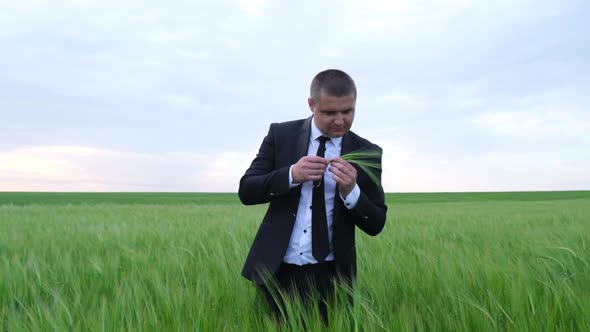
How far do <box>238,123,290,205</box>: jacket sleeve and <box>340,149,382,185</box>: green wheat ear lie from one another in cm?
30

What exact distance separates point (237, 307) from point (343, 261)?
1.82ft

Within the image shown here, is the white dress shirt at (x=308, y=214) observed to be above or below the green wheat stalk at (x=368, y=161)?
below

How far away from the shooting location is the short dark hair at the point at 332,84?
1886 mm

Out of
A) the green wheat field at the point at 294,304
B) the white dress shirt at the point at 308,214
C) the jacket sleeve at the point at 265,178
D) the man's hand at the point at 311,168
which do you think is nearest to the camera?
the green wheat field at the point at 294,304

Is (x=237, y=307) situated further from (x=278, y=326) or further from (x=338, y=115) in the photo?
(x=338, y=115)

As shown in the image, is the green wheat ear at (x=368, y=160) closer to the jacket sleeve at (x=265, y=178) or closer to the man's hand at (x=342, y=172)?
the man's hand at (x=342, y=172)

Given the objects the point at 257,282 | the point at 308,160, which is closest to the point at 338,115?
the point at 308,160

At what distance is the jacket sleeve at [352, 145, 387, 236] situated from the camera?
2.03 metres

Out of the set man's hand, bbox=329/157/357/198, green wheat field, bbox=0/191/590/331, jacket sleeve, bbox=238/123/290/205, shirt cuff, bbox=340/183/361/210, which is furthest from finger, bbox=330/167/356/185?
green wheat field, bbox=0/191/590/331

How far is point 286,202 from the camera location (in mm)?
2115

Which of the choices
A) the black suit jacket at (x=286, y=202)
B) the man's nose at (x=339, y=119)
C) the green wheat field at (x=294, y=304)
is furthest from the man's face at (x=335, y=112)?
the green wheat field at (x=294, y=304)

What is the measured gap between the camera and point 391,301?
221 cm

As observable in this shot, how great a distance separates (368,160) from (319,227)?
0.41 meters

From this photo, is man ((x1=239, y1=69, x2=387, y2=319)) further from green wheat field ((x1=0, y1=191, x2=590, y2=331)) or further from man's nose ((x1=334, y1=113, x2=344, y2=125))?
green wheat field ((x1=0, y1=191, x2=590, y2=331))
